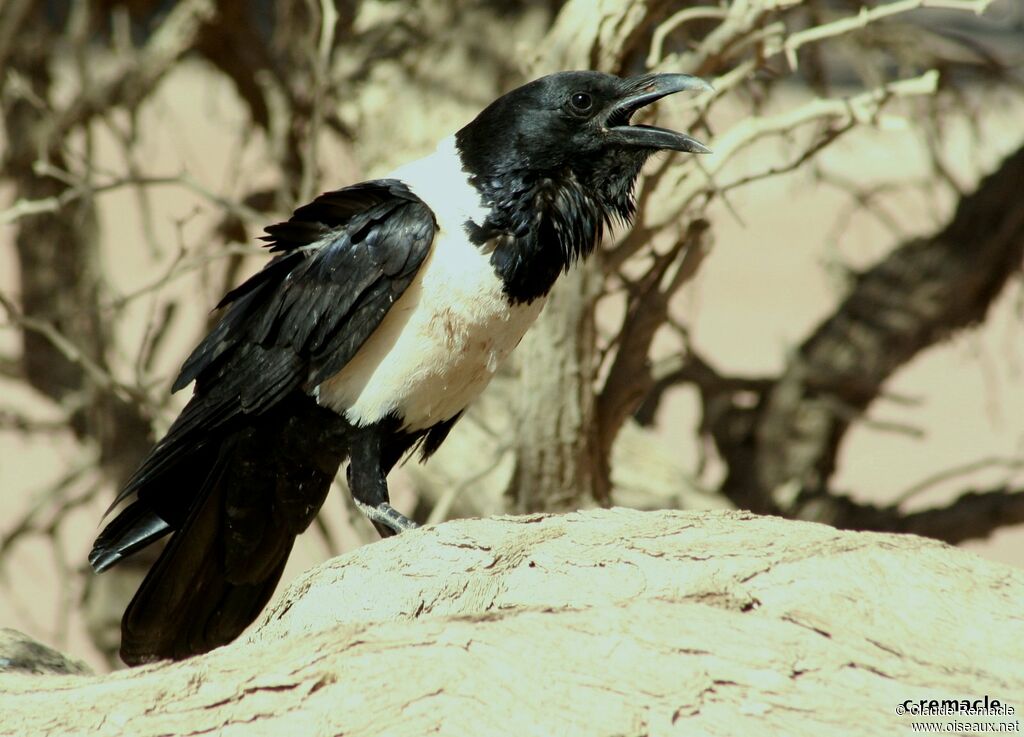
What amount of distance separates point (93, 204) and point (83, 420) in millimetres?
1219

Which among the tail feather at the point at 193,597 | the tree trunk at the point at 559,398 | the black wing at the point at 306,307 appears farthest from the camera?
the tree trunk at the point at 559,398

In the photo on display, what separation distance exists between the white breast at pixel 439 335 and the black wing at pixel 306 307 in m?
0.06

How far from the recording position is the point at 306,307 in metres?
3.84

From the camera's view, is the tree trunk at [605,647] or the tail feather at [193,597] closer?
the tree trunk at [605,647]

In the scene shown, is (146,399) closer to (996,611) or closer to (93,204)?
(93,204)

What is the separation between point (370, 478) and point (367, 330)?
418 mm

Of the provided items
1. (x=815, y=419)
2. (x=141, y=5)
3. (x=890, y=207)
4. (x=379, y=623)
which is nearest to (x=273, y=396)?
(x=379, y=623)

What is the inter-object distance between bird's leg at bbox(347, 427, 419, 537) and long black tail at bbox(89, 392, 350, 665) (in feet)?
0.22

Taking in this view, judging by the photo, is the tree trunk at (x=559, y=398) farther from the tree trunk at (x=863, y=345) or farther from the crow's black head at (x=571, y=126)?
the tree trunk at (x=863, y=345)

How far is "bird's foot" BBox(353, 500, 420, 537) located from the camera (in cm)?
379

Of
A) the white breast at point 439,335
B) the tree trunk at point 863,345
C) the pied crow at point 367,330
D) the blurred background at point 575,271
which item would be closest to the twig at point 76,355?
the blurred background at point 575,271

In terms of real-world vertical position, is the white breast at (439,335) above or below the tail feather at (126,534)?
above

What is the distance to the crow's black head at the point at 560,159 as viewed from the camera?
385 cm

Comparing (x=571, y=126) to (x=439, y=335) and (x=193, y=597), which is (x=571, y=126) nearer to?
(x=439, y=335)
